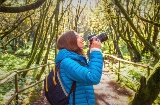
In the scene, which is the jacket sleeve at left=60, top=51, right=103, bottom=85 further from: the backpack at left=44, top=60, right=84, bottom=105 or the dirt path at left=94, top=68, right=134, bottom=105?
the dirt path at left=94, top=68, right=134, bottom=105

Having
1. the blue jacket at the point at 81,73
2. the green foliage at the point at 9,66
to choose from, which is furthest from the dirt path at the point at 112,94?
the green foliage at the point at 9,66

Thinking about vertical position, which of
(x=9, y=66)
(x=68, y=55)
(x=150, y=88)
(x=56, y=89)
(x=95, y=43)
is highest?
(x=95, y=43)

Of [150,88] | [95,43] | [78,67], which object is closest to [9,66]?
[150,88]

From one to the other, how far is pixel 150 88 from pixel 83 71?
2763 mm

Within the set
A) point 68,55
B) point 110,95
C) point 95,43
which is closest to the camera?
point 68,55

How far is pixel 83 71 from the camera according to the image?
79.7 inches

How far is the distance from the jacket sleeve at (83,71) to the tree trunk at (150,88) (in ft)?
8.32

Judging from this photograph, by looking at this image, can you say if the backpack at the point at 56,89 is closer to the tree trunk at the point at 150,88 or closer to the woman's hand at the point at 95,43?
the woman's hand at the point at 95,43

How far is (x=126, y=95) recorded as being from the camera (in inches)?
298

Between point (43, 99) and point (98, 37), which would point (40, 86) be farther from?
point (98, 37)

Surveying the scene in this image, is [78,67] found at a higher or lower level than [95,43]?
lower

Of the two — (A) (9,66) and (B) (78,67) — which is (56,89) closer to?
(B) (78,67)

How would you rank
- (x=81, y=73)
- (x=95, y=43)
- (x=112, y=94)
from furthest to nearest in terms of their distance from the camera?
(x=112, y=94) < (x=95, y=43) < (x=81, y=73)

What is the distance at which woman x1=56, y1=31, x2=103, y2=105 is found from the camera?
6.69 ft
